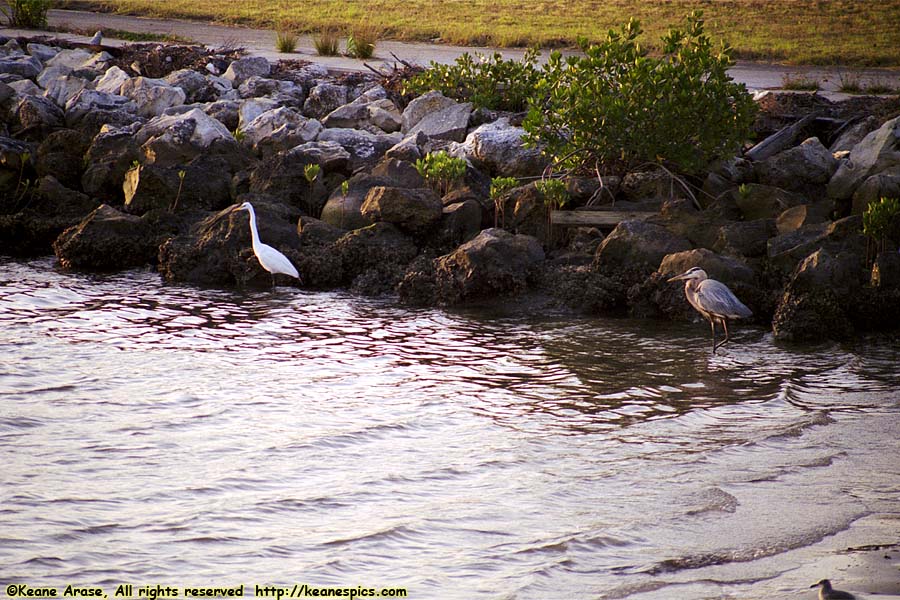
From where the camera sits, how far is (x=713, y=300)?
10547 millimetres

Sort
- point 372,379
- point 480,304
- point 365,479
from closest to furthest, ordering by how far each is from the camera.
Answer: point 365,479 < point 372,379 < point 480,304

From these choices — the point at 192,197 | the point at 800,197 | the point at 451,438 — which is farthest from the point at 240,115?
the point at 451,438

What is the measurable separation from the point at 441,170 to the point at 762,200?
4.38 metres

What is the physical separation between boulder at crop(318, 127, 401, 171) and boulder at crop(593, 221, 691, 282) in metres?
4.87

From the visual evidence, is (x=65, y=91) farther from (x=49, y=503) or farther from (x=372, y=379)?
(x=49, y=503)

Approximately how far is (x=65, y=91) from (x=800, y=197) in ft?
46.1

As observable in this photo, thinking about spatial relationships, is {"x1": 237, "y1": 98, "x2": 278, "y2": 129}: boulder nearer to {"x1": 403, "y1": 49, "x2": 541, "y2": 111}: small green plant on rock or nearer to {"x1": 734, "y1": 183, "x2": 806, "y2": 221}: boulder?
{"x1": 403, "y1": 49, "x2": 541, "y2": 111}: small green plant on rock

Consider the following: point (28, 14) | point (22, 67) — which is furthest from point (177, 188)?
point (28, 14)

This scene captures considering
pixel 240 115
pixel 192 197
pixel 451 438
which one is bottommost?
pixel 451 438

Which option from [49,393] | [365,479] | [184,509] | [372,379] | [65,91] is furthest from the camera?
[65,91]

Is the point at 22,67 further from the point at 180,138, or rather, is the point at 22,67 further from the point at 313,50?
the point at 313,50

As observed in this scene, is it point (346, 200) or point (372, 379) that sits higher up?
point (346, 200)

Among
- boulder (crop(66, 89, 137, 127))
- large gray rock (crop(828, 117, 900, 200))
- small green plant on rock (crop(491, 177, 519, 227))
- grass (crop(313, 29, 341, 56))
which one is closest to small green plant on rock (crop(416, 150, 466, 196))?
small green plant on rock (crop(491, 177, 519, 227))

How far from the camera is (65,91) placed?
20.0m
